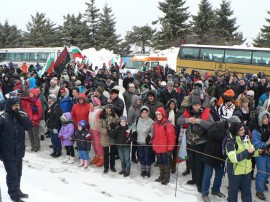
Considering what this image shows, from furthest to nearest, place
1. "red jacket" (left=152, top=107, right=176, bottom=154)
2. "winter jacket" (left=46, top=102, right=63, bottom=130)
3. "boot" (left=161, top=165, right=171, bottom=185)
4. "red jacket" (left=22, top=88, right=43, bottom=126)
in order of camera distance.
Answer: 1. "red jacket" (left=22, top=88, right=43, bottom=126)
2. "winter jacket" (left=46, top=102, right=63, bottom=130)
3. "boot" (left=161, top=165, right=171, bottom=185)
4. "red jacket" (left=152, top=107, right=176, bottom=154)

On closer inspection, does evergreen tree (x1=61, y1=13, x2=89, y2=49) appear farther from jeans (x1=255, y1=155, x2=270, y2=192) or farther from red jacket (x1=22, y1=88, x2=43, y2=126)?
jeans (x1=255, y1=155, x2=270, y2=192)

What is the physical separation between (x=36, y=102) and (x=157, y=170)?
Result: 4.32 metres

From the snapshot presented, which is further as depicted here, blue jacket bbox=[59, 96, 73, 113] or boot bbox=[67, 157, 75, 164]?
blue jacket bbox=[59, 96, 73, 113]

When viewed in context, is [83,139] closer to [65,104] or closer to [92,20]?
[65,104]

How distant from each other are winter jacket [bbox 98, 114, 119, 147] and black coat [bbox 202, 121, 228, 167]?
2584mm

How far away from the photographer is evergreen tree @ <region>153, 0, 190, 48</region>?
50.4 metres

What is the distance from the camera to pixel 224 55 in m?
23.6

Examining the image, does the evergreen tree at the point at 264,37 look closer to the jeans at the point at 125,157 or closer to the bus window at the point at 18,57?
the bus window at the point at 18,57

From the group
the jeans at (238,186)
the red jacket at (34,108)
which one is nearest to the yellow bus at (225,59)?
the red jacket at (34,108)

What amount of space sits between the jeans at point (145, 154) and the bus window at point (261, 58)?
16725 mm

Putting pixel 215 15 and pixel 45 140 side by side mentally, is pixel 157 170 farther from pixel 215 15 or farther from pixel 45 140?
pixel 215 15

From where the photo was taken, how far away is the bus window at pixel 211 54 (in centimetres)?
2377

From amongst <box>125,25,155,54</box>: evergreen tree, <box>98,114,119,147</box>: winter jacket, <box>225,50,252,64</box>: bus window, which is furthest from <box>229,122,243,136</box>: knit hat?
<box>125,25,155,54</box>: evergreen tree

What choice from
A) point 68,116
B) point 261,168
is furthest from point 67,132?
point 261,168
